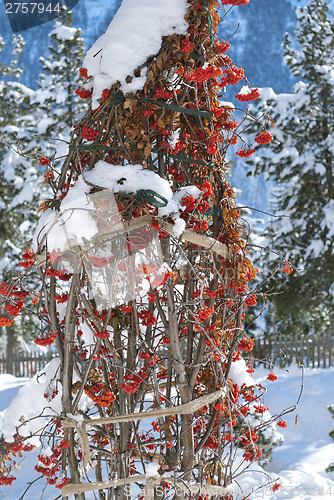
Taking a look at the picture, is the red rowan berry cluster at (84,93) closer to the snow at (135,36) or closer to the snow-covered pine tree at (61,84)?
the snow at (135,36)

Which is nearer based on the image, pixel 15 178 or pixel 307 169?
pixel 307 169

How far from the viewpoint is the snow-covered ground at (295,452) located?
5.62 metres

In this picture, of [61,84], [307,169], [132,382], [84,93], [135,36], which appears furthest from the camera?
[61,84]

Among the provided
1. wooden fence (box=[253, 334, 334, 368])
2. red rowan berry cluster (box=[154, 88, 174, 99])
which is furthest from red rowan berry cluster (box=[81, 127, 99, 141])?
wooden fence (box=[253, 334, 334, 368])

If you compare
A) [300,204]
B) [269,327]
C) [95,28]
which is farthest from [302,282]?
[95,28]

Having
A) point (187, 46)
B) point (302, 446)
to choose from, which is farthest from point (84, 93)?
point (302, 446)

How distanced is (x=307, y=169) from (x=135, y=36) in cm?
1187

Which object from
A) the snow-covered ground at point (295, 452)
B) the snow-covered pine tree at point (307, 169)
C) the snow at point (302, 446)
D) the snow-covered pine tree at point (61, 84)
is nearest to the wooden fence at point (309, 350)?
the snow-covered pine tree at point (307, 169)

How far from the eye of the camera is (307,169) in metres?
13.6

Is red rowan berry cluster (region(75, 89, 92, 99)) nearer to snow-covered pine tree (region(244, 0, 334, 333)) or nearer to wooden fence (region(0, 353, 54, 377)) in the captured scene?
snow-covered pine tree (region(244, 0, 334, 333))

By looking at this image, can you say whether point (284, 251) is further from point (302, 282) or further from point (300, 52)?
point (300, 52)

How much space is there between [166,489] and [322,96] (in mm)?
13243

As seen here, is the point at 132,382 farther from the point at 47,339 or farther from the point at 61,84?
the point at 61,84

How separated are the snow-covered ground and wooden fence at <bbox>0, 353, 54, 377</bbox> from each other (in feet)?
12.7
